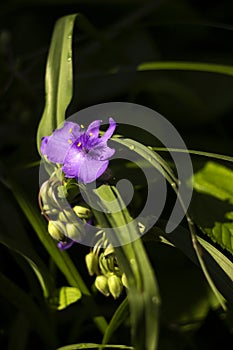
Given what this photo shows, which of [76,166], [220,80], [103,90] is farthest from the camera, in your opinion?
[220,80]

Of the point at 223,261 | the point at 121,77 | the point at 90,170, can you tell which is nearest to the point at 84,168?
the point at 90,170

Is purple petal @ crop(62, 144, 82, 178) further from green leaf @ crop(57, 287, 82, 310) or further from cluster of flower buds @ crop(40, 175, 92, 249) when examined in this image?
green leaf @ crop(57, 287, 82, 310)

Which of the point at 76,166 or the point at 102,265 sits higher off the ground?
the point at 76,166

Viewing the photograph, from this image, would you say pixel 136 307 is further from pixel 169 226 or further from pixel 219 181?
pixel 219 181

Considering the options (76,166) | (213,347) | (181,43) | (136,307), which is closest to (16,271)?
(213,347)

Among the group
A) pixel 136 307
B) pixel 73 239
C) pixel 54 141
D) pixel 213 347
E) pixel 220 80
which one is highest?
pixel 220 80

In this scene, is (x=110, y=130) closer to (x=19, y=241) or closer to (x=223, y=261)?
(x=223, y=261)
